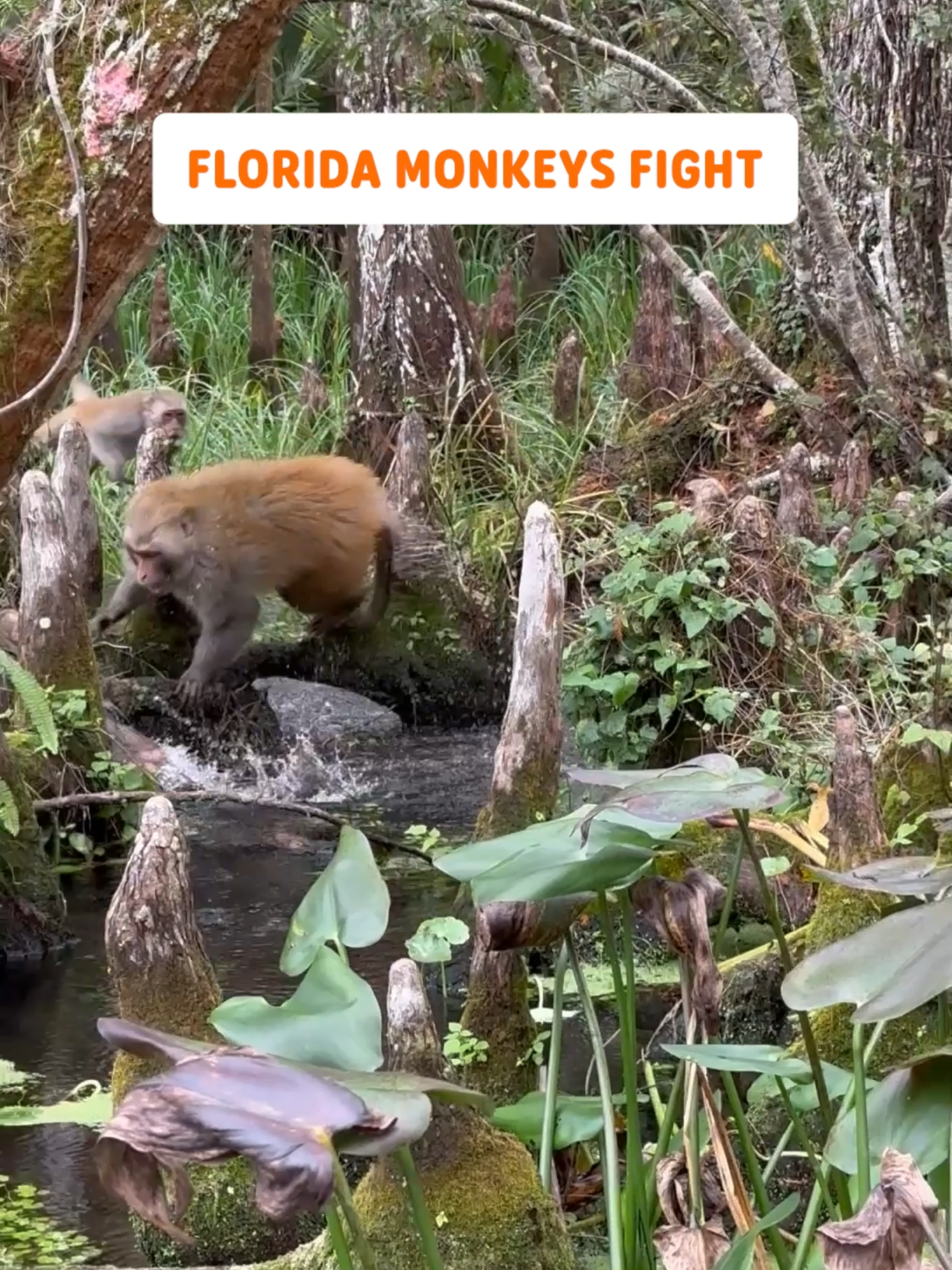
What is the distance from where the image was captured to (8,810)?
4027 mm

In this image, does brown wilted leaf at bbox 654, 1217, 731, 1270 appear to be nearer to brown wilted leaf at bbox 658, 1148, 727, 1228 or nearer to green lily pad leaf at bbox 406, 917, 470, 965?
brown wilted leaf at bbox 658, 1148, 727, 1228

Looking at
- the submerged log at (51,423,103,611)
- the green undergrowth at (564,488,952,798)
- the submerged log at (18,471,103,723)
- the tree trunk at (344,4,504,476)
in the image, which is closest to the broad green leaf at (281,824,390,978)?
the green undergrowth at (564,488,952,798)

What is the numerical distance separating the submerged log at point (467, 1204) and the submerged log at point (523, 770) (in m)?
0.56

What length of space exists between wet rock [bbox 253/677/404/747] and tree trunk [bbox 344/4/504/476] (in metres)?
2.08

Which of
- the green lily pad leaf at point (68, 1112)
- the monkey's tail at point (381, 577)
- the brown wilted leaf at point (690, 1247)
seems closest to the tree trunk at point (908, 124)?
the monkey's tail at point (381, 577)

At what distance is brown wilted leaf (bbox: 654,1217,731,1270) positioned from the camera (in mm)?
1618

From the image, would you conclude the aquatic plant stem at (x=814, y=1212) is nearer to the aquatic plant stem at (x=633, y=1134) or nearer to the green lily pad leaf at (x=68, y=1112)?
the aquatic plant stem at (x=633, y=1134)

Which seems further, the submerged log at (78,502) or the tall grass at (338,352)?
the tall grass at (338,352)

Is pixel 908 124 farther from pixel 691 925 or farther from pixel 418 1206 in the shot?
pixel 418 1206

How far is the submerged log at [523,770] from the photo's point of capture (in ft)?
8.98

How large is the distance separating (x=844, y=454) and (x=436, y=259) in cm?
314

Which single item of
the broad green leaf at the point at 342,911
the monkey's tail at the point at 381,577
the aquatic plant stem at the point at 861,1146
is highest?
the monkey's tail at the point at 381,577

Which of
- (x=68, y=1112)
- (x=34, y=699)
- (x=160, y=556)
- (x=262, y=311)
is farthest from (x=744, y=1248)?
(x=262, y=311)

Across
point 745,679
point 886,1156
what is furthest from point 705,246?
point 886,1156
